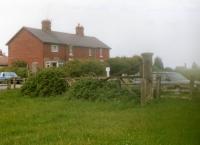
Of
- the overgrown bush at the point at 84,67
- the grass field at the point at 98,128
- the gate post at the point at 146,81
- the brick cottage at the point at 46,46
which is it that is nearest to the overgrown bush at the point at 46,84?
the gate post at the point at 146,81

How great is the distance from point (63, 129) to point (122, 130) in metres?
1.31

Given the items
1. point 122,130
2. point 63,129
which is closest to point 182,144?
point 122,130

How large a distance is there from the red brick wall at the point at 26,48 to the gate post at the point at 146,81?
3826cm

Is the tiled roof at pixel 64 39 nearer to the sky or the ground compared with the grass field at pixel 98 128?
nearer to the sky

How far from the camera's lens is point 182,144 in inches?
260

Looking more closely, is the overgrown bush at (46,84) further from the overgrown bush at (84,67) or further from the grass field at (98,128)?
the overgrown bush at (84,67)

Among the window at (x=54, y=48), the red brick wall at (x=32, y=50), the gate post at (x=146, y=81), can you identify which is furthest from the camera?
the window at (x=54, y=48)

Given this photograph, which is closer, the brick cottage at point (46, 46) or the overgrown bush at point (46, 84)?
the overgrown bush at point (46, 84)

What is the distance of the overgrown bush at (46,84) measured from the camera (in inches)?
803

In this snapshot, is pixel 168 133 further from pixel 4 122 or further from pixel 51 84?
pixel 51 84

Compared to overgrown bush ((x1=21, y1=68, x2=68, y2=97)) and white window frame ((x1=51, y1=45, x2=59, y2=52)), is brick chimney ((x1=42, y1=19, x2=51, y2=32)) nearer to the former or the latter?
white window frame ((x1=51, y1=45, x2=59, y2=52))

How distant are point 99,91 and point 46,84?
4.97m

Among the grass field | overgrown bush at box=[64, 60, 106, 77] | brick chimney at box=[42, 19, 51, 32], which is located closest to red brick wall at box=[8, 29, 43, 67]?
brick chimney at box=[42, 19, 51, 32]

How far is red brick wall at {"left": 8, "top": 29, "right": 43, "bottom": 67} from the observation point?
174ft
